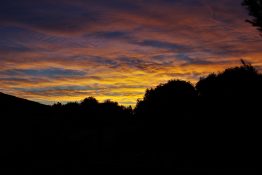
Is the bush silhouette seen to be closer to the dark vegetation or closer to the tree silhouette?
the dark vegetation

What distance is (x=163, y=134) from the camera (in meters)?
48.1

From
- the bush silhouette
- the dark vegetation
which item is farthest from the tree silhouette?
the bush silhouette

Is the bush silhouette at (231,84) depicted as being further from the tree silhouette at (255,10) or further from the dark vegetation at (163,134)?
the tree silhouette at (255,10)

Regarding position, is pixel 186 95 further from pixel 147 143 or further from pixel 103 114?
pixel 103 114

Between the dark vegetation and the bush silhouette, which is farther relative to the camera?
the bush silhouette

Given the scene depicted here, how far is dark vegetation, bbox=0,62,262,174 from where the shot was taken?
15.1 meters

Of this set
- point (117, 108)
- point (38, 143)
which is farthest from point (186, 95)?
point (117, 108)

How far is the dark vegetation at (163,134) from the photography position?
1509 centimetres

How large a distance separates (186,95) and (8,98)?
46.7m

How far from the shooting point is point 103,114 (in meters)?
103

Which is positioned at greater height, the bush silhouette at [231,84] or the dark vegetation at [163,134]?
the bush silhouette at [231,84]

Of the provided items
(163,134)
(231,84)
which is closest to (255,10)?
(231,84)

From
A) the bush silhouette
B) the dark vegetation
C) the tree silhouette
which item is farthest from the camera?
the bush silhouette

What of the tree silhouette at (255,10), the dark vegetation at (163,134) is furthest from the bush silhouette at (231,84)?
the tree silhouette at (255,10)
